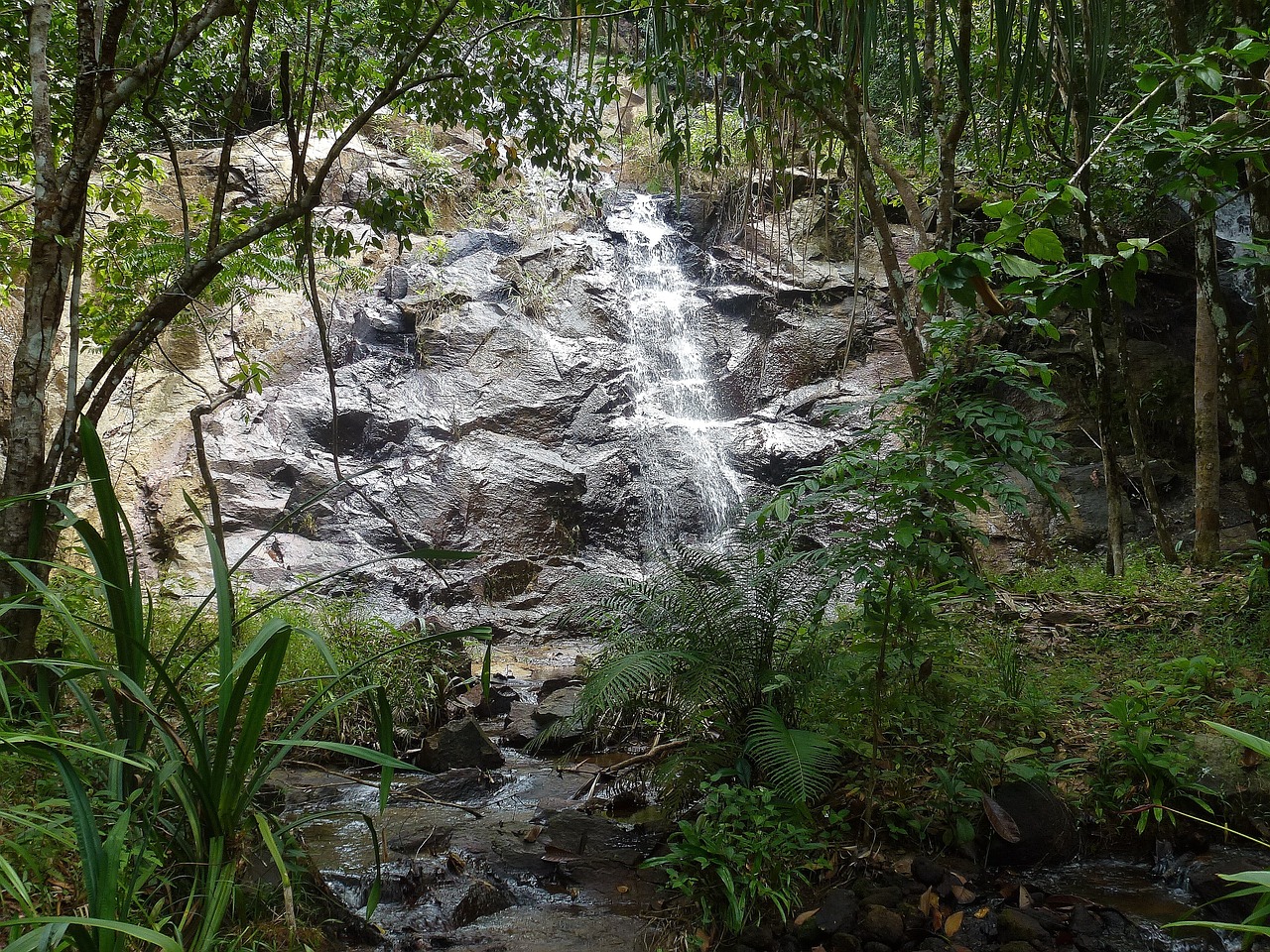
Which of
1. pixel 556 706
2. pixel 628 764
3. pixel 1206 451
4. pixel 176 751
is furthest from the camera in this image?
pixel 1206 451

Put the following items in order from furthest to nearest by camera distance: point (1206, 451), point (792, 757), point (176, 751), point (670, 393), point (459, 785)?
point (670, 393) → point (1206, 451) → point (459, 785) → point (792, 757) → point (176, 751)

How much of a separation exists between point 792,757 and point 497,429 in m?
8.70

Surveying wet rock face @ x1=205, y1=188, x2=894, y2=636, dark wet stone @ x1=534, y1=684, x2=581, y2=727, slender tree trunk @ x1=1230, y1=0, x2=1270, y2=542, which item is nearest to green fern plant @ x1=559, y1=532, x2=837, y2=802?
dark wet stone @ x1=534, y1=684, x2=581, y2=727

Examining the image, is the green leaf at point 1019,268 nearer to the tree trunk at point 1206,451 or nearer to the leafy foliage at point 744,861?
the leafy foliage at point 744,861

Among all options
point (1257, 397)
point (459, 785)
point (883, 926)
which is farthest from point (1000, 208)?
point (1257, 397)

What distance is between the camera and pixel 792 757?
115 inches

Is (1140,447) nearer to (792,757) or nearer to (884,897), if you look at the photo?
(792,757)

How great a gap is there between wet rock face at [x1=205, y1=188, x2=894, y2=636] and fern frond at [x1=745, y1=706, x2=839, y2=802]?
5.89 m

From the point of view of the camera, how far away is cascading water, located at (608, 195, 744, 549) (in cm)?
1056

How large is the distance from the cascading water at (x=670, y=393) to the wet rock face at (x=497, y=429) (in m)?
0.07

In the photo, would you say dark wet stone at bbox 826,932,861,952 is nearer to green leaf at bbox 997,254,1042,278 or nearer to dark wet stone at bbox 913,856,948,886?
dark wet stone at bbox 913,856,948,886

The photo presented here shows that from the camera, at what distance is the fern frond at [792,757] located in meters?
2.85

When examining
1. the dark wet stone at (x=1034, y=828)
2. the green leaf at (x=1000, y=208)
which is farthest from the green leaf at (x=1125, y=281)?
the dark wet stone at (x=1034, y=828)

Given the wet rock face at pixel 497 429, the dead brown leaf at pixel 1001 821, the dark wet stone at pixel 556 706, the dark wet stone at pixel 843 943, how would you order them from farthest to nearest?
the wet rock face at pixel 497 429, the dark wet stone at pixel 556 706, the dead brown leaf at pixel 1001 821, the dark wet stone at pixel 843 943
